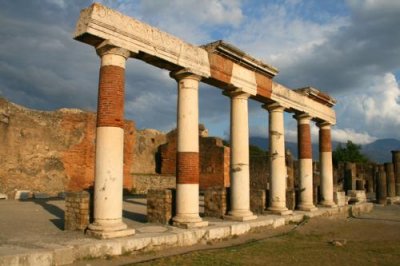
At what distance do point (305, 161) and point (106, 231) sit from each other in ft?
32.9

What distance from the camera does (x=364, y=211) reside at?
770 inches

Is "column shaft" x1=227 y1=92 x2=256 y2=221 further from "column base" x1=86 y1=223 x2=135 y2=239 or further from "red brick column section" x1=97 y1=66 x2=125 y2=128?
"red brick column section" x1=97 y1=66 x2=125 y2=128

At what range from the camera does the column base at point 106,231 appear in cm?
793

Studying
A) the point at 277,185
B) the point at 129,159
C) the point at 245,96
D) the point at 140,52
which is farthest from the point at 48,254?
the point at 129,159

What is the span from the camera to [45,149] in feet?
71.2

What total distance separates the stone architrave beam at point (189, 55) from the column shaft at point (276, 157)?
46 centimetres

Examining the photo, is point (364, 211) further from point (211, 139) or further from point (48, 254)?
point (48, 254)

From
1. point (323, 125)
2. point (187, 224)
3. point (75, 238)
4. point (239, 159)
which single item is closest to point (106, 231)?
point (75, 238)

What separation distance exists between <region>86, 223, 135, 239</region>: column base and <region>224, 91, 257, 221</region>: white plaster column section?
433 centimetres

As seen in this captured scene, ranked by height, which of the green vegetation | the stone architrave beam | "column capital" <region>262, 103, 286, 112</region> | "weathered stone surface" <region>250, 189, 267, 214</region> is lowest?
the green vegetation

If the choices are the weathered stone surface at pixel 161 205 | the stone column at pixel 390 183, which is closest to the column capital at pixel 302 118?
the weathered stone surface at pixel 161 205

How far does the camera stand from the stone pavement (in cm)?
650

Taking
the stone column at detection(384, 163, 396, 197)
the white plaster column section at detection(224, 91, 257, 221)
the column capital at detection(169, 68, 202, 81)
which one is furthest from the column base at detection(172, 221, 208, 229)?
the stone column at detection(384, 163, 396, 197)

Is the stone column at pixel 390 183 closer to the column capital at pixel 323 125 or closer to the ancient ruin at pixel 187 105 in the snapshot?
the column capital at pixel 323 125
